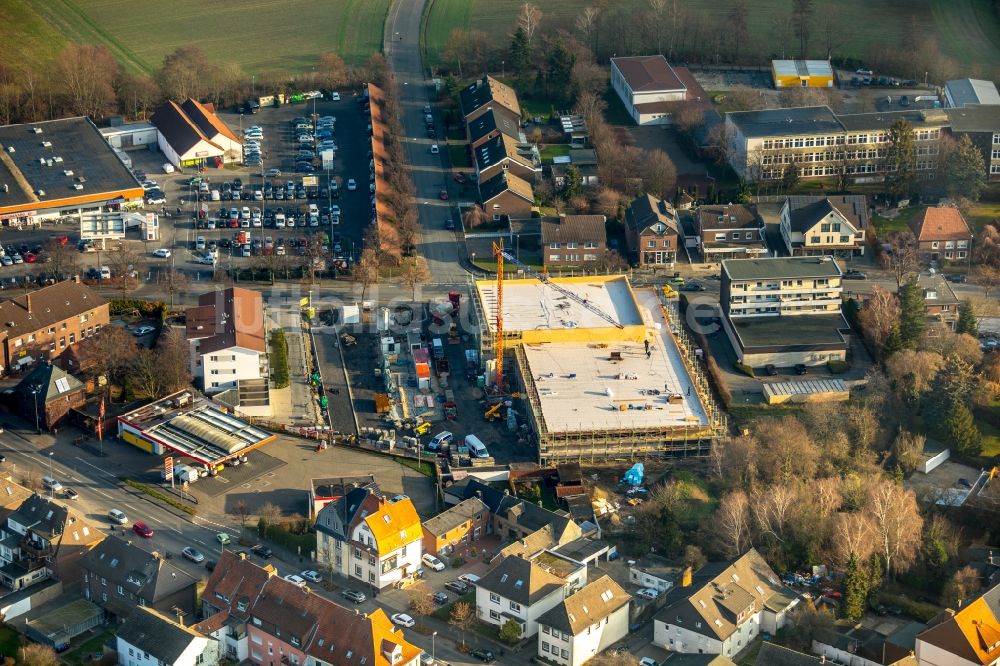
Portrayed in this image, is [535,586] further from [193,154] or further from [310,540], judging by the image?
[193,154]

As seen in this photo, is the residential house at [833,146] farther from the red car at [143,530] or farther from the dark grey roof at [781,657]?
the dark grey roof at [781,657]

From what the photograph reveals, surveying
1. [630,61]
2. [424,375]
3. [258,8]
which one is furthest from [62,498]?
[258,8]

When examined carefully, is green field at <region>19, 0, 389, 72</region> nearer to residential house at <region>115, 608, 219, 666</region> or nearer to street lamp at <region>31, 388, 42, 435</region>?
street lamp at <region>31, 388, 42, 435</region>

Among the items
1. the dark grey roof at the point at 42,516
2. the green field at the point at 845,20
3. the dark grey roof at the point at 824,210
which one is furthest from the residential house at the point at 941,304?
the dark grey roof at the point at 42,516

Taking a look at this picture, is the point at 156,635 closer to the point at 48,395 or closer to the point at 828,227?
the point at 48,395

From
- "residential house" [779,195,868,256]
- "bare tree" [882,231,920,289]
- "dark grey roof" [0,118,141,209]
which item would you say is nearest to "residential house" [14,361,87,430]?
"dark grey roof" [0,118,141,209]
